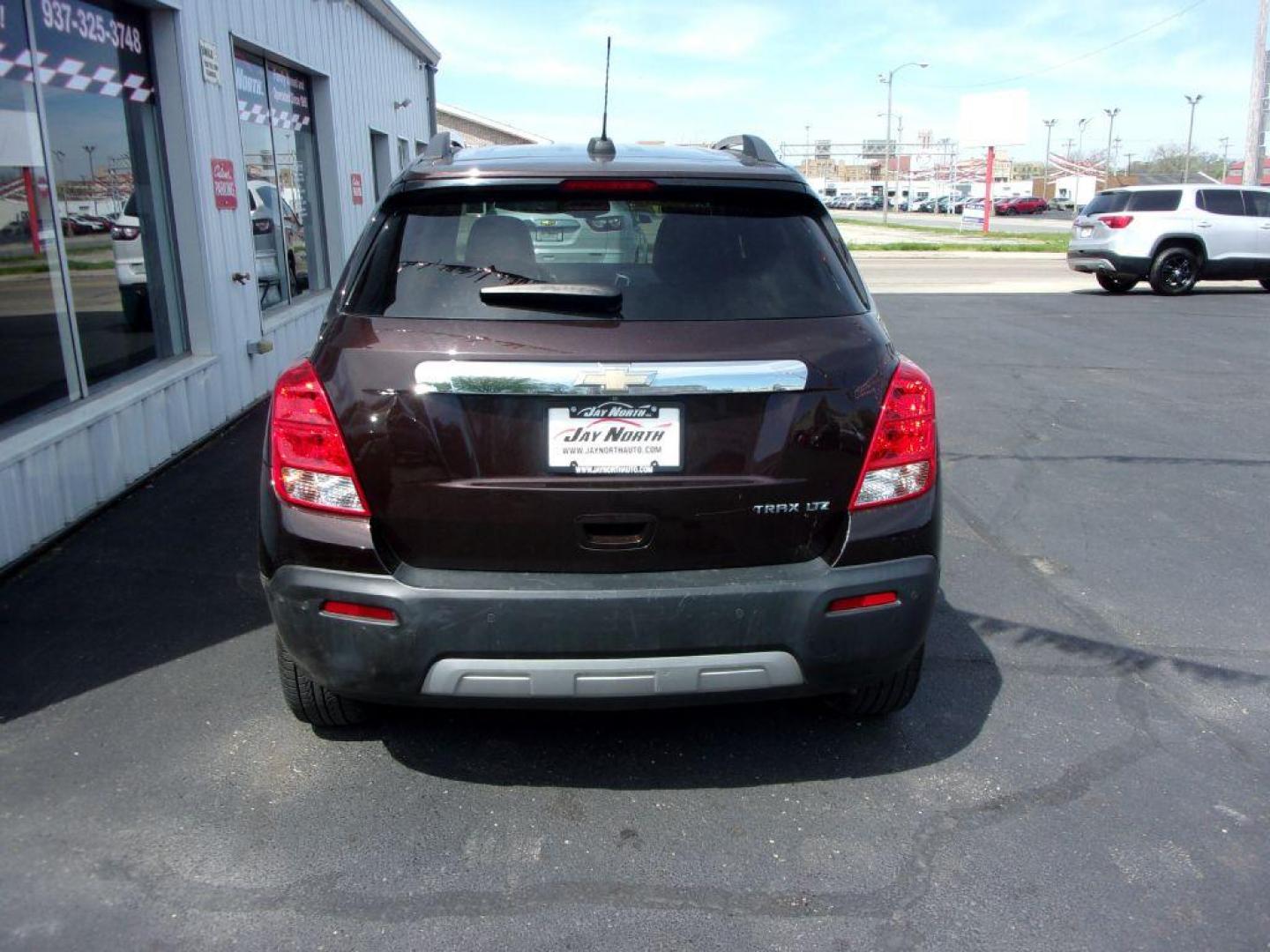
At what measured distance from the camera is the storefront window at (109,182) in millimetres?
6277

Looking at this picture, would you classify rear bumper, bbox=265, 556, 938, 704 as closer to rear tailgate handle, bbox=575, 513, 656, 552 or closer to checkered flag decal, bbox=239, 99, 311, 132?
rear tailgate handle, bbox=575, 513, 656, 552

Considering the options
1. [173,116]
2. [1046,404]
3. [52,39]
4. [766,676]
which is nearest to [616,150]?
[766,676]

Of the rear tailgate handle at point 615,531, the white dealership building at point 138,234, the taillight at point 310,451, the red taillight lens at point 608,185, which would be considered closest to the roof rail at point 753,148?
the red taillight lens at point 608,185

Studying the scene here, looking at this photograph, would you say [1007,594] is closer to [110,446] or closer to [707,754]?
[707,754]

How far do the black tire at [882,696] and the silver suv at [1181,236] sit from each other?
1679cm

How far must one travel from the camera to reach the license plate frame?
9.02 ft

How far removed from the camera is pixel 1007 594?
4723 millimetres

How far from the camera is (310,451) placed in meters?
2.85

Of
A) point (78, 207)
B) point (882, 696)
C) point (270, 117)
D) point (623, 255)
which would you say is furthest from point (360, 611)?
point (270, 117)

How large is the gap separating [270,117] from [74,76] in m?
3.85

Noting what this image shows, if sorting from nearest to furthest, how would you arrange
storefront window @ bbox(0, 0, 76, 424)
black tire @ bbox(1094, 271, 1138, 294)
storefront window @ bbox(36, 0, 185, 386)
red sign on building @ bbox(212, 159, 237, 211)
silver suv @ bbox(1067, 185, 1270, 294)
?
storefront window @ bbox(0, 0, 76, 424) < storefront window @ bbox(36, 0, 185, 386) < red sign on building @ bbox(212, 159, 237, 211) < silver suv @ bbox(1067, 185, 1270, 294) < black tire @ bbox(1094, 271, 1138, 294)

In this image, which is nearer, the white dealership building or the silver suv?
the white dealership building

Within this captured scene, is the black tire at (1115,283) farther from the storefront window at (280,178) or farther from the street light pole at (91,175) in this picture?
the street light pole at (91,175)

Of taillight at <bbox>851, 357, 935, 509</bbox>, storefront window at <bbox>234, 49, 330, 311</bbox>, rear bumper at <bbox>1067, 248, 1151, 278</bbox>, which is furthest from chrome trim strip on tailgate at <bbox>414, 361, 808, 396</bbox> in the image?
rear bumper at <bbox>1067, 248, 1151, 278</bbox>
